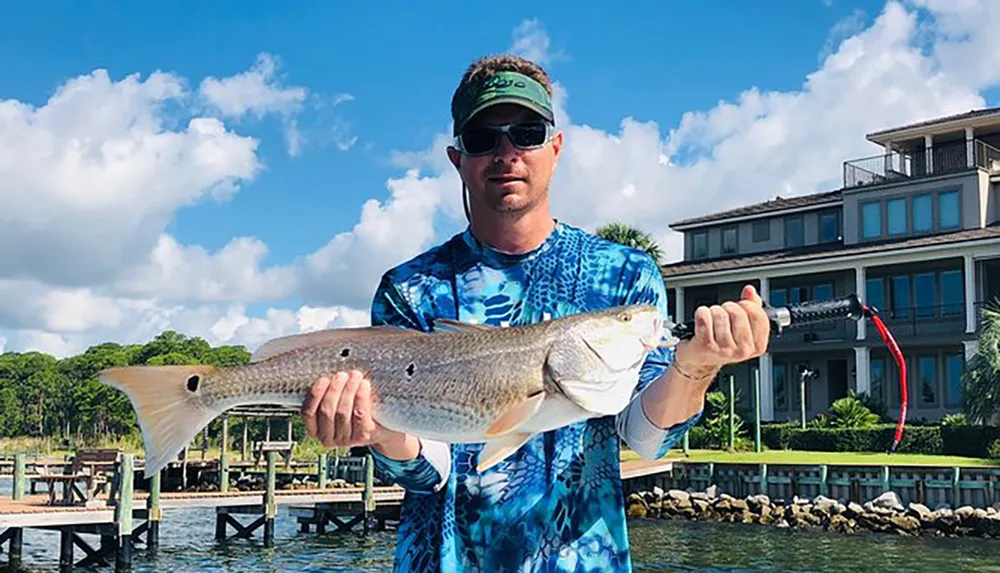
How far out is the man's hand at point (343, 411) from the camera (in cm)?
298

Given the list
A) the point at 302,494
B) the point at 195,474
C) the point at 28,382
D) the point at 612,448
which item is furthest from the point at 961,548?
the point at 28,382

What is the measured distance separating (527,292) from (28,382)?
125 metres

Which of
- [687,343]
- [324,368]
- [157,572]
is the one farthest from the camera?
[157,572]

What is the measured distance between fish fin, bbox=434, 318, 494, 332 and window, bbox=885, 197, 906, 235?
142ft

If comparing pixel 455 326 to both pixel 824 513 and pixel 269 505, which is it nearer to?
pixel 269 505

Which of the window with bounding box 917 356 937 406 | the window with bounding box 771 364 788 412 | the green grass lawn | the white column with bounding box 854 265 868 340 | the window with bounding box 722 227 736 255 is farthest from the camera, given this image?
the window with bounding box 722 227 736 255

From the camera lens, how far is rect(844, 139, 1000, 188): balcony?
4312cm

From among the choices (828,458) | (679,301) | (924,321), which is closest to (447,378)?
(828,458)

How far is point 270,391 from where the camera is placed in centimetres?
318

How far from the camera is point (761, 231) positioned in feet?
158

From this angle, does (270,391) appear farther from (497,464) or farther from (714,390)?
(714,390)

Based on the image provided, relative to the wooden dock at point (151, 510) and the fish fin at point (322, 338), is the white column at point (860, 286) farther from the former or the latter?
the fish fin at point (322, 338)

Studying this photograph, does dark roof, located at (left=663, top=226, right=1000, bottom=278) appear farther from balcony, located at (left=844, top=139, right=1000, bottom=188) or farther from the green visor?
the green visor

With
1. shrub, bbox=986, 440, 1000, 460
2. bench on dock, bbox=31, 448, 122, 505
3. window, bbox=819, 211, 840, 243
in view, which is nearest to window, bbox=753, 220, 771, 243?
window, bbox=819, 211, 840, 243
